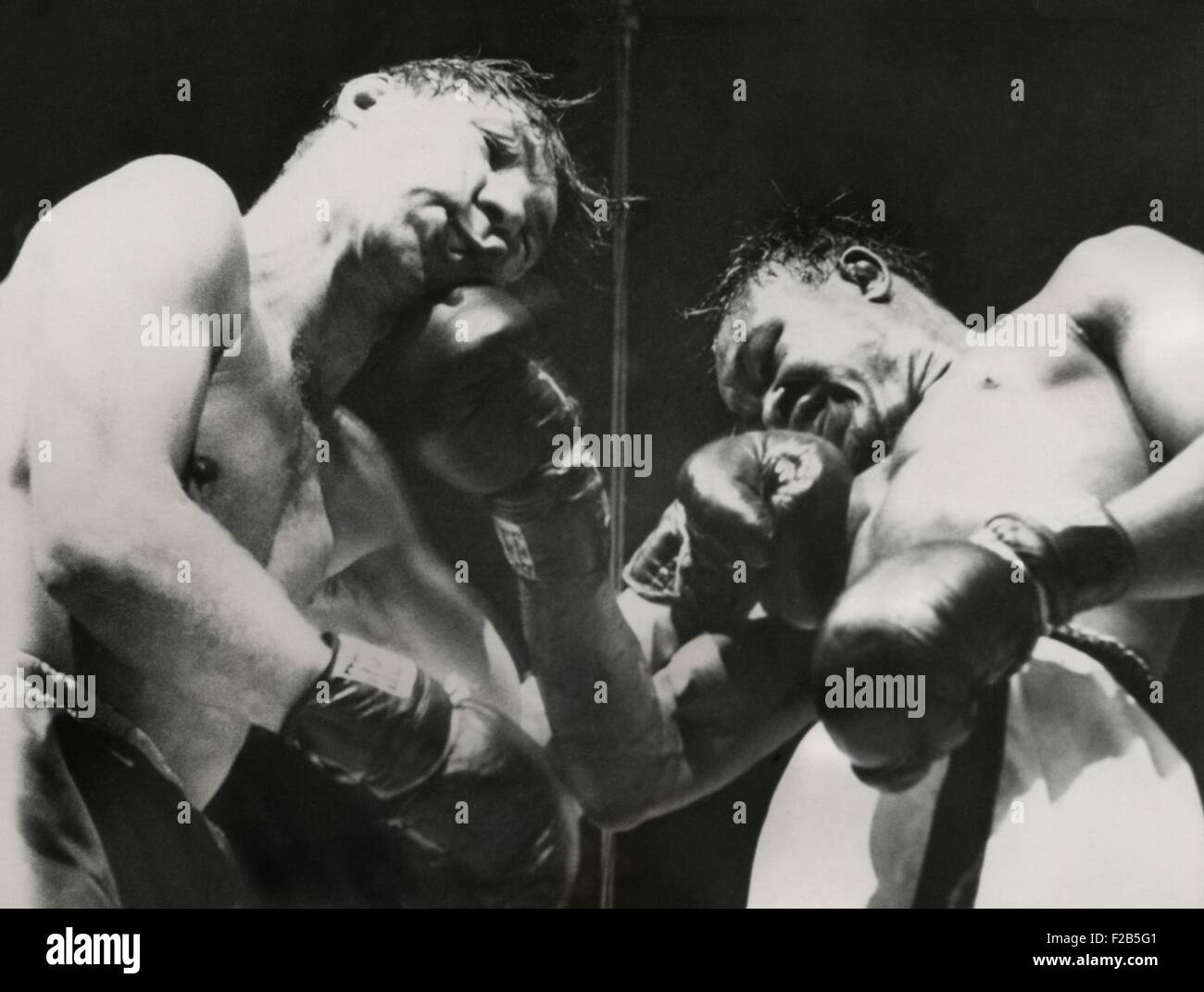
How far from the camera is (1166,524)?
288 centimetres

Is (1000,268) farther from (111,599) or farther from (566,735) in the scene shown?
(111,599)

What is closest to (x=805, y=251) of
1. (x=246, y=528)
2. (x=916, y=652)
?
(x=916, y=652)

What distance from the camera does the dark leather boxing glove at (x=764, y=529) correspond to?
2926 mm

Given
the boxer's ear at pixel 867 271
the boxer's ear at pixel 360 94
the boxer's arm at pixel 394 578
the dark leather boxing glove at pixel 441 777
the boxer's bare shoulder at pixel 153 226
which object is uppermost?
the boxer's ear at pixel 360 94

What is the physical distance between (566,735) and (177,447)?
0.91 m

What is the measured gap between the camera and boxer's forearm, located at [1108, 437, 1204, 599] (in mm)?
2875

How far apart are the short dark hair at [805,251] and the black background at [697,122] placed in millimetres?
31

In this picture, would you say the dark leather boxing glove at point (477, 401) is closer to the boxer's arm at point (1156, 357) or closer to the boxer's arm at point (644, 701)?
the boxer's arm at point (644, 701)

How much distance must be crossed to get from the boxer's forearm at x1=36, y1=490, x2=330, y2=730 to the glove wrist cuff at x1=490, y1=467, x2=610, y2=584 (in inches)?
16.6

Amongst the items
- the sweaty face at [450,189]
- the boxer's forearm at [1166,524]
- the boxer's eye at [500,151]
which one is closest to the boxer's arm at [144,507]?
the sweaty face at [450,189]

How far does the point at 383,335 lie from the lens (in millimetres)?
2941

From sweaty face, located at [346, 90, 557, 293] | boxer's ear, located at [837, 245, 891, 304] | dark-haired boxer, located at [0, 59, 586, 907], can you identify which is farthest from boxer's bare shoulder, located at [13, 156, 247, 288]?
boxer's ear, located at [837, 245, 891, 304]

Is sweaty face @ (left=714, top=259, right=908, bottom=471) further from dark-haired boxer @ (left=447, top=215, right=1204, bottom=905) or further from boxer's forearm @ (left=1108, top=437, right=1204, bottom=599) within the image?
boxer's forearm @ (left=1108, top=437, right=1204, bottom=599)
